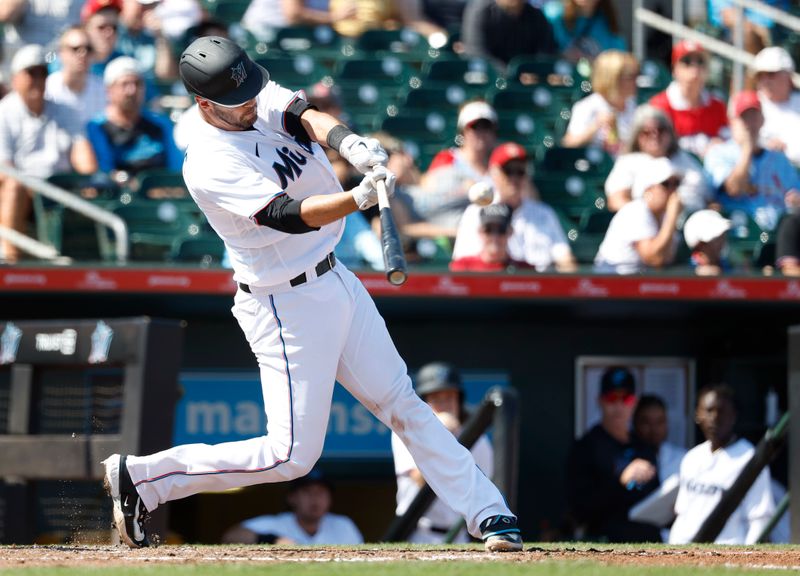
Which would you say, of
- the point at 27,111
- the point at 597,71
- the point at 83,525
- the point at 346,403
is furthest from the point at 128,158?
the point at 597,71

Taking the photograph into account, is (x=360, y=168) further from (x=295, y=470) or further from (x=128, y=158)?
(x=128, y=158)

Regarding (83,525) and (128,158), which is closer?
(83,525)

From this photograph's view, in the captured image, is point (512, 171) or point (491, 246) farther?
point (512, 171)

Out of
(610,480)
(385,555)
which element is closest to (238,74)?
(385,555)

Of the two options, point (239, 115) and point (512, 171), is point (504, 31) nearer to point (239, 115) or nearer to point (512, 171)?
point (512, 171)

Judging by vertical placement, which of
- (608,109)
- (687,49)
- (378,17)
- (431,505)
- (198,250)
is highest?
(378,17)

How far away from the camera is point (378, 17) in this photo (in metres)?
10.2

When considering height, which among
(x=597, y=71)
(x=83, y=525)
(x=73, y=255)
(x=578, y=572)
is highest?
(x=597, y=71)

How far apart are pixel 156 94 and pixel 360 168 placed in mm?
5187

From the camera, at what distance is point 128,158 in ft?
26.8

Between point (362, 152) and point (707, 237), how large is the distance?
12.8 ft

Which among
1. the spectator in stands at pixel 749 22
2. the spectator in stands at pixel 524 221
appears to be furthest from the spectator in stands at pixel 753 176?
the spectator in stands at pixel 749 22

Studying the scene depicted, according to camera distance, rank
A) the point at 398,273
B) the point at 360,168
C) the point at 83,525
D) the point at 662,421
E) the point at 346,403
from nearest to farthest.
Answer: the point at 398,273 → the point at 360,168 → the point at 83,525 → the point at 662,421 → the point at 346,403

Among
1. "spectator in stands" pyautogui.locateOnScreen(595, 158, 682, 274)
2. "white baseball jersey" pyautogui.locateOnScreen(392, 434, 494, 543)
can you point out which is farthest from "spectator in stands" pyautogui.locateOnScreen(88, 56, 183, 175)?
"spectator in stands" pyautogui.locateOnScreen(595, 158, 682, 274)
